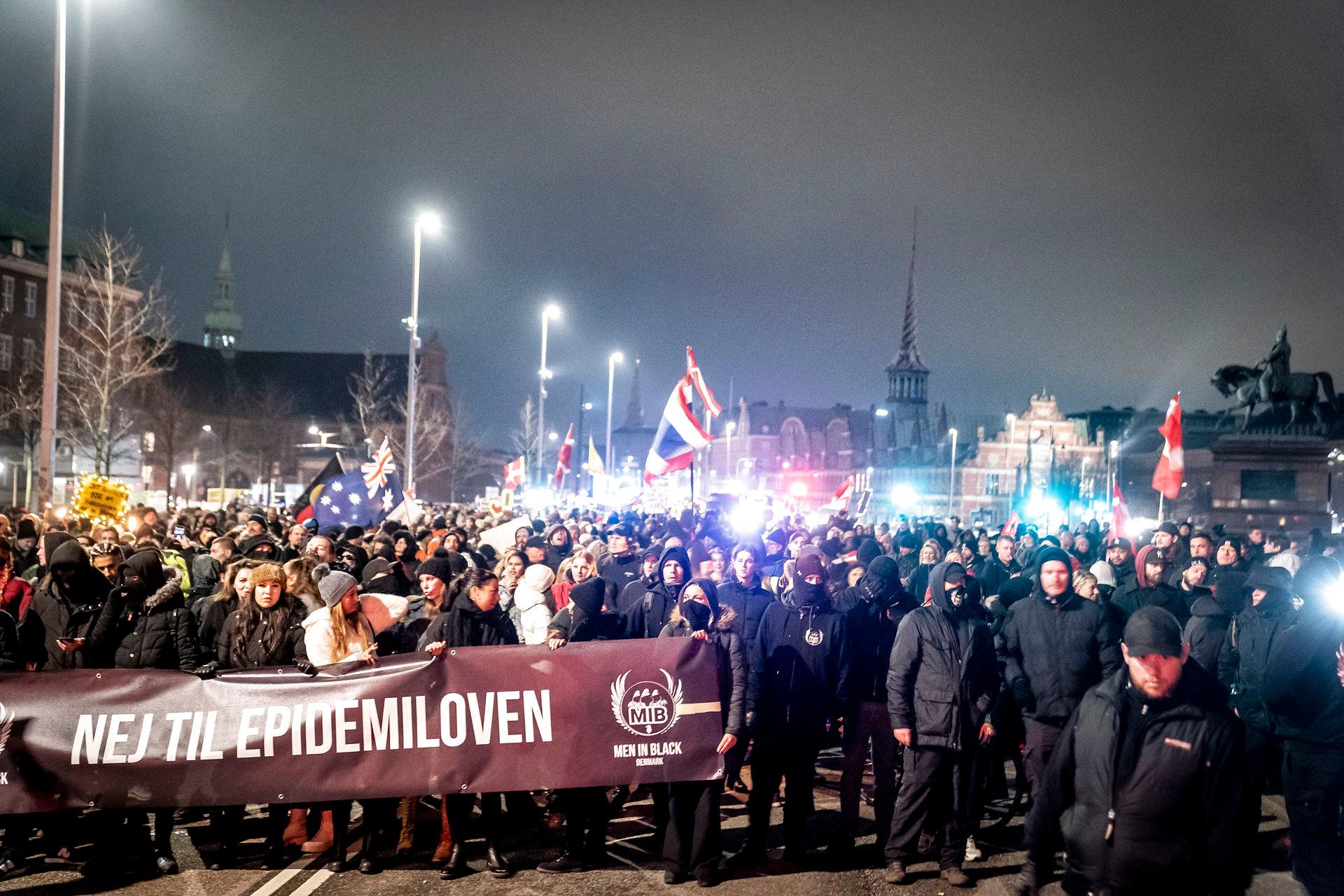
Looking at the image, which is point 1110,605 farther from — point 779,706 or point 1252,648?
point 779,706

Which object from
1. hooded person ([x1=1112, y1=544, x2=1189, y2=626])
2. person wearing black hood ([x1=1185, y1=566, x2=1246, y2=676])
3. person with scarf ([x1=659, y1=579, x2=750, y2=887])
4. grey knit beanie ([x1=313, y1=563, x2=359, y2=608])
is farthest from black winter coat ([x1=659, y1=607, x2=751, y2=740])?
hooded person ([x1=1112, y1=544, x2=1189, y2=626])

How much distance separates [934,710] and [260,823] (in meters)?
5.28

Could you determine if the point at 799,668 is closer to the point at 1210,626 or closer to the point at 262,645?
the point at 1210,626

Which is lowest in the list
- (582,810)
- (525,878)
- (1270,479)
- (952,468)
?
(525,878)

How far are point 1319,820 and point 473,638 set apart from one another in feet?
18.2

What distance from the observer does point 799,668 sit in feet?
24.8

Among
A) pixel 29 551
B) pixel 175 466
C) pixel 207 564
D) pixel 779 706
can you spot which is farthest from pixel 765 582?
pixel 175 466

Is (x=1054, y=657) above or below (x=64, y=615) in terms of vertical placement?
below

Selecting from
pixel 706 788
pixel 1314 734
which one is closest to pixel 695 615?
pixel 706 788

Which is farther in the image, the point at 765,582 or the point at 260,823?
the point at 765,582

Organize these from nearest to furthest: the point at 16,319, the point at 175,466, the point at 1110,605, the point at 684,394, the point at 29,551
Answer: the point at 1110,605 < the point at 29,551 < the point at 684,394 < the point at 16,319 < the point at 175,466

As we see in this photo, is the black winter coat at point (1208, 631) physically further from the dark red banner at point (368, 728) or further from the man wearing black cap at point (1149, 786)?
the man wearing black cap at point (1149, 786)

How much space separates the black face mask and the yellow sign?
43.9 feet

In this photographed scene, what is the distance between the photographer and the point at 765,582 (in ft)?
39.2
